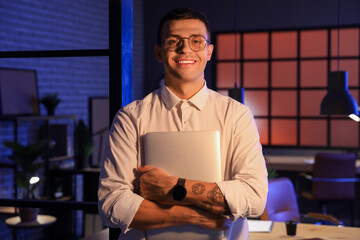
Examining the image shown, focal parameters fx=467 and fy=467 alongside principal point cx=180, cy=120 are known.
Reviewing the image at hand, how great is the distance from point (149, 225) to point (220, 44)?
6.79 meters

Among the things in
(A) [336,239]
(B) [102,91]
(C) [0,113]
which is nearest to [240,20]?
(B) [102,91]

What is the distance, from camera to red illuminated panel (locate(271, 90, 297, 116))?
7.79 m

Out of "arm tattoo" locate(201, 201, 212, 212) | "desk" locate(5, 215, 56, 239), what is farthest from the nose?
"desk" locate(5, 215, 56, 239)

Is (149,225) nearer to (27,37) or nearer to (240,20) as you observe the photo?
(27,37)

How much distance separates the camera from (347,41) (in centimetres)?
736

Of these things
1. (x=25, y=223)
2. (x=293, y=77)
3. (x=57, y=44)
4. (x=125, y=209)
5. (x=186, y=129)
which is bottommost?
(x=25, y=223)

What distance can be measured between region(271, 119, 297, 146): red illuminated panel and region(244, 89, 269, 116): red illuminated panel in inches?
9.9

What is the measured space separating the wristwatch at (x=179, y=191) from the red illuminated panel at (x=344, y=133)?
655 cm

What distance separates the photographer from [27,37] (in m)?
5.29

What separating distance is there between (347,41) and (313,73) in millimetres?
718

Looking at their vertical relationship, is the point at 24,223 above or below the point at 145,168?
below

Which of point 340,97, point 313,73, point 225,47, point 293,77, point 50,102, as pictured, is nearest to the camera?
point 340,97

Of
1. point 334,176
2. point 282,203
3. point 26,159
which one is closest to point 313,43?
point 334,176

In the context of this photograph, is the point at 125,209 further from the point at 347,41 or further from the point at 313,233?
the point at 347,41
